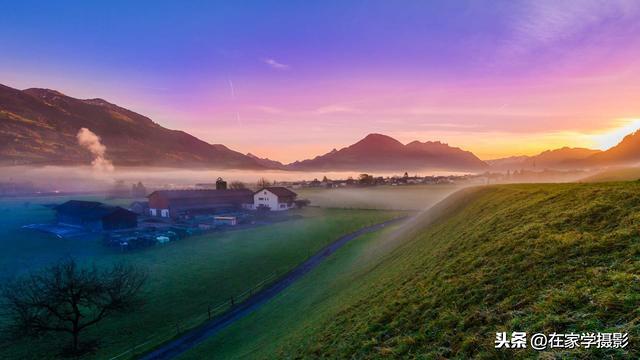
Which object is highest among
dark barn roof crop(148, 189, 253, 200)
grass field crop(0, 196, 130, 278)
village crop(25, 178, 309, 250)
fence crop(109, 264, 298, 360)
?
dark barn roof crop(148, 189, 253, 200)

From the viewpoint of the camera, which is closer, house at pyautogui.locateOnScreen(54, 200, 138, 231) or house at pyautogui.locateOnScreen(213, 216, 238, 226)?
house at pyautogui.locateOnScreen(54, 200, 138, 231)

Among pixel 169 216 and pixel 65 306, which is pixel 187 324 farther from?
pixel 169 216

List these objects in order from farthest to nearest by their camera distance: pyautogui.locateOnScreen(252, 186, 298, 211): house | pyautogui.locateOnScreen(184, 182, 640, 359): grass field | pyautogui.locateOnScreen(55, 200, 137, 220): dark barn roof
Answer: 1. pyautogui.locateOnScreen(252, 186, 298, 211): house
2. pyautogui.locateOnScreen(55, 200, 137, 220): dark barn roof
3. pyautogui.locateOnScreen(184, 182, 640, 359): grass field

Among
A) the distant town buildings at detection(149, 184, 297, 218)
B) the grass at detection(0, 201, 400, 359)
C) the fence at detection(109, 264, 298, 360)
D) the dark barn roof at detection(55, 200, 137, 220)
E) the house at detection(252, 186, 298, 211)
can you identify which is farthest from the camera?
the house at detection(252, 186, 298, 211)

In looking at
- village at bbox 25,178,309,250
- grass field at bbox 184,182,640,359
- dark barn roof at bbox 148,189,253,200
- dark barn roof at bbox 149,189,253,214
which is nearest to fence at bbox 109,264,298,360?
grass field at bbox 184,182,640,359

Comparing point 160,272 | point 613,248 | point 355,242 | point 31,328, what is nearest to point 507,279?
point 613,248

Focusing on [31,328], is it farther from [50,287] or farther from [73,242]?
[73,242]

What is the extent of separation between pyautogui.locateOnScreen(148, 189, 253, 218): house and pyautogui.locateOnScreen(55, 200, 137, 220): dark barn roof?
16562 mm

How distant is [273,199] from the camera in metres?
111

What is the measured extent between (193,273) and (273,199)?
6756cm

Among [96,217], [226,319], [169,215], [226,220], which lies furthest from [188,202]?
[226,319]

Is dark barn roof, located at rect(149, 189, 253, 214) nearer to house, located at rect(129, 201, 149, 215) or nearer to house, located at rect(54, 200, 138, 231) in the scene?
house, located at rect(129, 201, 149, 215)

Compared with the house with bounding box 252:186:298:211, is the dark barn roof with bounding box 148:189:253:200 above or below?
above

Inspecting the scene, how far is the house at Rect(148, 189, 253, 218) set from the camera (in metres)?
96.7
